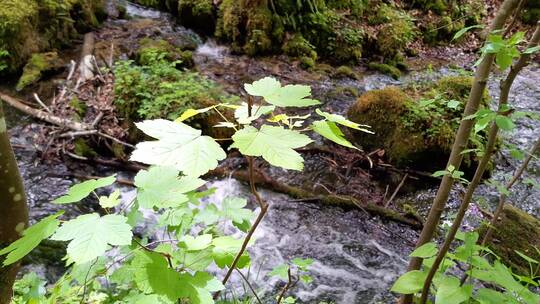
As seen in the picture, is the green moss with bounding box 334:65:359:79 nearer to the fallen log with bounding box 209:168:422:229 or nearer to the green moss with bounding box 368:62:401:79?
the green moss with bounding box 368:62:401:79

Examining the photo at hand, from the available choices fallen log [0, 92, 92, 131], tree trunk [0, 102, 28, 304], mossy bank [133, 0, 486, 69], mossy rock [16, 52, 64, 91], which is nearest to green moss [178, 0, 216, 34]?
mossy bank [133, 0, 486, 69]

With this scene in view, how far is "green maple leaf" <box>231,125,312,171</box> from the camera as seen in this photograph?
81cm

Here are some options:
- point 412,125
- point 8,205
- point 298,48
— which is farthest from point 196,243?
point 298,48

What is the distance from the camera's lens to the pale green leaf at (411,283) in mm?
1724

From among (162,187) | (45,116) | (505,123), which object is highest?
(505,123)

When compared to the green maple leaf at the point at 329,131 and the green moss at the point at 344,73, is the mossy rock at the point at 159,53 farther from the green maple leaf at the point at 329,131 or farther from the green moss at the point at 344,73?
the green maple leaf at the point at 329,131

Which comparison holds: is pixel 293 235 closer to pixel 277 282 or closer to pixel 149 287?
pixel 277 282

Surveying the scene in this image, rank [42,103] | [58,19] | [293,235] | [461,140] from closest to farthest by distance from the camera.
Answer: [461,140]
[293,235]
[42,103]
[58,19]

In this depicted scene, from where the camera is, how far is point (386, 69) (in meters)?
8.53

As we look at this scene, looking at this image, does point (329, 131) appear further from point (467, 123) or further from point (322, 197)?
point (322, 197)

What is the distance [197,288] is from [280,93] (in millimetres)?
594

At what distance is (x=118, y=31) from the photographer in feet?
26.4

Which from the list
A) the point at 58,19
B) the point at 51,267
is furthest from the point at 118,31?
the point at 51,267

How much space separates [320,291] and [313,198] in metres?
1.30
